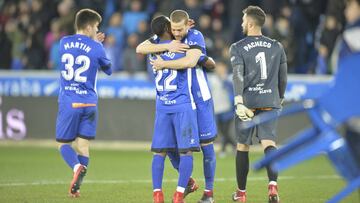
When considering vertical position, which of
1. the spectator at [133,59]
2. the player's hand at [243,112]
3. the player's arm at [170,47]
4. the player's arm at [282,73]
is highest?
the player's arm at [170,47]

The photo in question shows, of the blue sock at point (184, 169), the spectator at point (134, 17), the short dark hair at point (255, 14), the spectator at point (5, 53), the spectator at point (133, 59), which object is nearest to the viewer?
the blue sock at point (184, 169)

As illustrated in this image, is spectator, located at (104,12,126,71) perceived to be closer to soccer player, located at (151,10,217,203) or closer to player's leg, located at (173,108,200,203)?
soccer player, located at (151,10,217,203)

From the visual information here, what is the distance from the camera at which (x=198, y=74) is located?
9727mm

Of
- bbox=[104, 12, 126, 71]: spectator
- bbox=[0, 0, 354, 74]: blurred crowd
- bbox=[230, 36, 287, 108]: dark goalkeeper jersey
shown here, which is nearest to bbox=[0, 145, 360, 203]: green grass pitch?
bbox=[230, 36, 287, 108]: dark goalkeeper jersey

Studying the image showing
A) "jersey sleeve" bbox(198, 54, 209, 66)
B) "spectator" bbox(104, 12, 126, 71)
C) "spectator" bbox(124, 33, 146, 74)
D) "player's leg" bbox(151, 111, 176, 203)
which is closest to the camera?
"player's leg" bbox(151, 111, 176, 203)

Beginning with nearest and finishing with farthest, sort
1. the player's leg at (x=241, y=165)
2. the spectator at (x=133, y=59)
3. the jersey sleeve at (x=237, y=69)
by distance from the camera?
1. the jersey sleeve at (x=237, y=69)
2. the player's leg at (x=241, y=165)
3. the spectator at (x=133, y=59)

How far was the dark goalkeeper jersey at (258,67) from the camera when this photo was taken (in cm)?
997

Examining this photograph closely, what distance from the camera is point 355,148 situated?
6246 mm

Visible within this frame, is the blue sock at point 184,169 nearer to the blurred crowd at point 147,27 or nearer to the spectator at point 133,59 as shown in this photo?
the blurred crowd at point 147,27

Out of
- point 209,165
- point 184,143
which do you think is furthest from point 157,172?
point 209,165

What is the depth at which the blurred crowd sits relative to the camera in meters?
19.7

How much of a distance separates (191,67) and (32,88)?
11265mm

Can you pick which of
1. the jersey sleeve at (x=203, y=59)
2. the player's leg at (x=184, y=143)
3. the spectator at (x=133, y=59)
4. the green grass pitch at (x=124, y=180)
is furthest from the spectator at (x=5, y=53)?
the player's leg at (x=184, y=143)

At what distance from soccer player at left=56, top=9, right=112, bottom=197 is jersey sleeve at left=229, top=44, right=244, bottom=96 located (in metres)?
1.90
